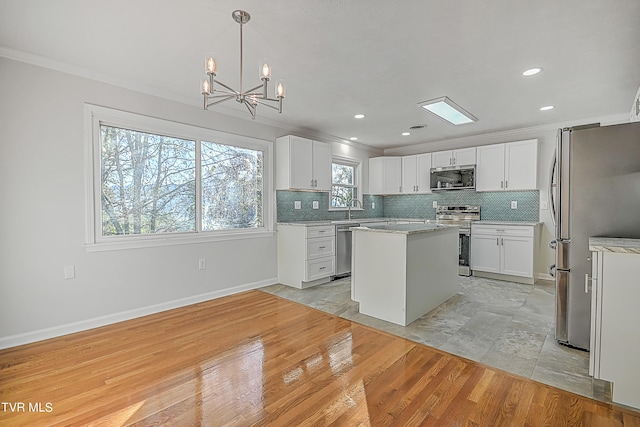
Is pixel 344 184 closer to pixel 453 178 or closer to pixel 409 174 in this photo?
pixel 409 174

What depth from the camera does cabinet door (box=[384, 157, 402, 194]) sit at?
20.1ft

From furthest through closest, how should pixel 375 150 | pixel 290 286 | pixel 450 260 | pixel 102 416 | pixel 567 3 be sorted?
pixel 375 150 < pixel 290 286 < pixel 450 260 < pixel 567 3 < pixel 102 416

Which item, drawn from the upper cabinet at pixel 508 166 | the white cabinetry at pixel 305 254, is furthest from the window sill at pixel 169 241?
the upper cabinet at pixel 508 166

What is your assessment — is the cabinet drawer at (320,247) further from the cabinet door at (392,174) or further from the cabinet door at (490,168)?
the cabinet door at (490,168)

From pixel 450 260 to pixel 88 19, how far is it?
156 inches

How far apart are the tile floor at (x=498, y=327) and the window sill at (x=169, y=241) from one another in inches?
31.4

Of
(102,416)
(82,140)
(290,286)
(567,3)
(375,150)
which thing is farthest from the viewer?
(375,150)

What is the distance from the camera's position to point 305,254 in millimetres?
4227

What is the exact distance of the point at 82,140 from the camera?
284cm

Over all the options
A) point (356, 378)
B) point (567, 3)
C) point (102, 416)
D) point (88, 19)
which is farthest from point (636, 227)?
point (88, 19)

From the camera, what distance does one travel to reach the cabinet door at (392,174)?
6.14 metres

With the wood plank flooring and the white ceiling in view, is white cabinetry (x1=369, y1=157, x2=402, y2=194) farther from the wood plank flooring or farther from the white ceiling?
the wood plank flooring

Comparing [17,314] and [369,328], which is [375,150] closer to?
[369,328]

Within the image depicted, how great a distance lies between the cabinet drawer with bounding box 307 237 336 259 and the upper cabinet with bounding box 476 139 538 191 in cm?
266
